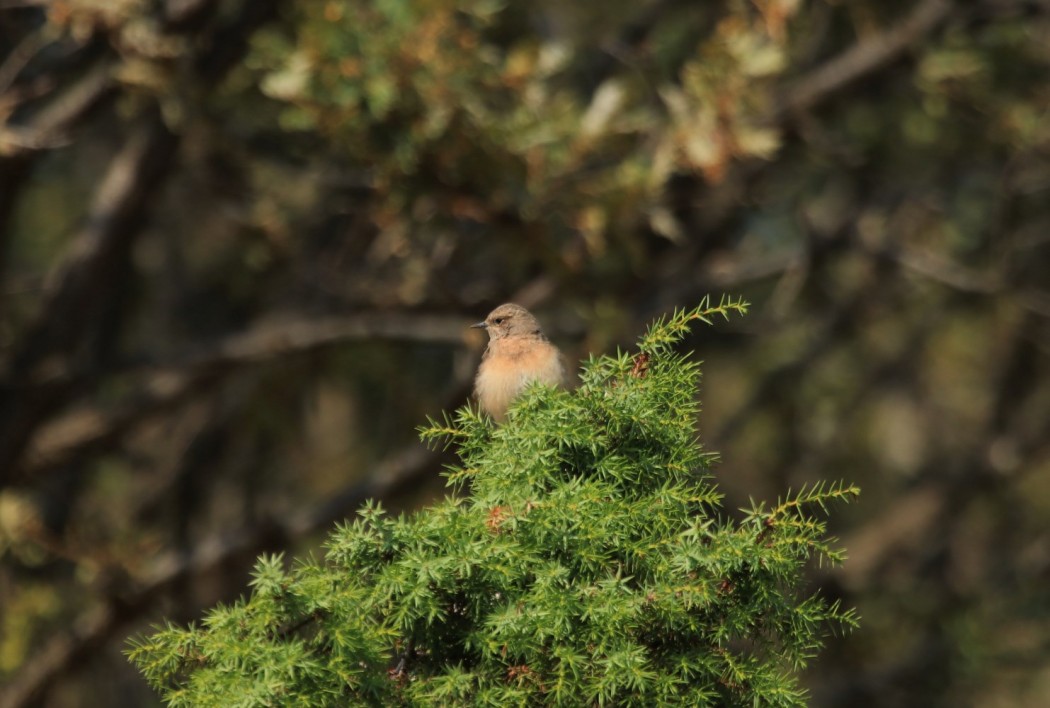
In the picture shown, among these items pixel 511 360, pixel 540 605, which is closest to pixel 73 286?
pixel 511 360

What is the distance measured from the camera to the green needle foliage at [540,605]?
380cm

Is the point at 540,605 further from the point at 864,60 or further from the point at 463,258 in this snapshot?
the point at 864,60

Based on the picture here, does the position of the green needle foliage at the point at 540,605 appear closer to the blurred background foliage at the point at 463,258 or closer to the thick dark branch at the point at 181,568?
the blurred background foliage at the point at 463,258

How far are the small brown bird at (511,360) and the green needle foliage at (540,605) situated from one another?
9.18 feet

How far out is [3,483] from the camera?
32.0 feet

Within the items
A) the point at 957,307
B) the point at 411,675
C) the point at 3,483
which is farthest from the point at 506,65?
the point at 957,307

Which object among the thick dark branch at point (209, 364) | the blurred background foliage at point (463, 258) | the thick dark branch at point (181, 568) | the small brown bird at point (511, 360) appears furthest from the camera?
the thick dark branch at point (209, 364)

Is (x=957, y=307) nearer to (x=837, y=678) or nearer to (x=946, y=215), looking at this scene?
(x=946, y=215)

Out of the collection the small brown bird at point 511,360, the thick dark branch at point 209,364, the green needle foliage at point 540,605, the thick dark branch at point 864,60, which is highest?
the green needle foliage at point 540,605

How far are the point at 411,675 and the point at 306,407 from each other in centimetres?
1082

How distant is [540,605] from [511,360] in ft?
12.3

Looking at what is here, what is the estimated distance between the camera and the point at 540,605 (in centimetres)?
382

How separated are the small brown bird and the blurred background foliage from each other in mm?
1063

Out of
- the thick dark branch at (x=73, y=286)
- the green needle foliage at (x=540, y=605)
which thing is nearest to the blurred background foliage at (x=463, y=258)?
the thick dark branch at (x=73, y=286)
